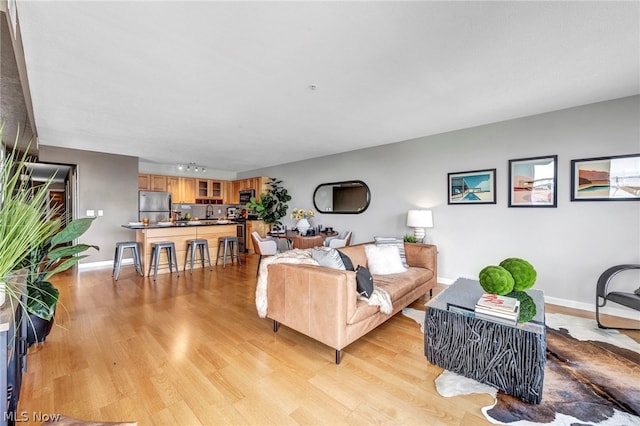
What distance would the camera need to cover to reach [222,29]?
5.92 feet

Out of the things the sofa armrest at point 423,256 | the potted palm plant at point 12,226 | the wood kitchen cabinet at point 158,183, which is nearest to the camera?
the potted palm plant at point 12,226

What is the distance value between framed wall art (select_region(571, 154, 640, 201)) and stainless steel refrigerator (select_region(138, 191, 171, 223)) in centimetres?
811

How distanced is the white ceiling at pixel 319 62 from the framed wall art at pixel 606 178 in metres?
0.73

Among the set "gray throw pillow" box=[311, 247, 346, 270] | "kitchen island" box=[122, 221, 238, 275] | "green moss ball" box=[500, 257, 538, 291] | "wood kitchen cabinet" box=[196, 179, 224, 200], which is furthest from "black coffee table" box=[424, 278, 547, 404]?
"wood kitchen cabinet" box=[196, 179, 224, 200]

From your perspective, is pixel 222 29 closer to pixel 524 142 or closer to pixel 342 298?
pixel 342 298

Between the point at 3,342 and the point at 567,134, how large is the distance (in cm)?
516

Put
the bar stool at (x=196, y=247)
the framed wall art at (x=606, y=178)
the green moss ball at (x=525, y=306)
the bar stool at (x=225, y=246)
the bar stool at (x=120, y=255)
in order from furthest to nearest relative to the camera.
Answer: the bar stool at (x=225, y=246) → the bar stool at (x=196, y=247) → the bar stool at (x=120, y=255) → the framed wall art at (x=606, y=178) → the green moss ball at (x=525, y=306)

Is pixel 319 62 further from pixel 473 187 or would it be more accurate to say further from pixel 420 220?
pixel 473 187

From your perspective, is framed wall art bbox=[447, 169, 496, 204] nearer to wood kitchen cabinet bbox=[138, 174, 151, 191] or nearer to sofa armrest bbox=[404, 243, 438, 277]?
sofa armrest bbox=[404, 243, 438, 277]

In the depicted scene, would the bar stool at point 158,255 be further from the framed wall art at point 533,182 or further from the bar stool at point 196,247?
the framed wall art at point 533,182

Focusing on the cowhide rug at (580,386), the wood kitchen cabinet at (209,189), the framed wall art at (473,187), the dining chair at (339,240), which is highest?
the wood kitchen cabinet at (209,189)

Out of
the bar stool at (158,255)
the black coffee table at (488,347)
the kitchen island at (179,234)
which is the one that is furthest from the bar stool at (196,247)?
the black coffee table at (488,347)

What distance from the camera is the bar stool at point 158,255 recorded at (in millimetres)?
4538

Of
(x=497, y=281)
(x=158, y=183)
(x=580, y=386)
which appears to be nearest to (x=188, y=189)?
(x=158, y=183)
